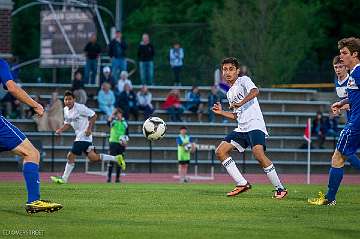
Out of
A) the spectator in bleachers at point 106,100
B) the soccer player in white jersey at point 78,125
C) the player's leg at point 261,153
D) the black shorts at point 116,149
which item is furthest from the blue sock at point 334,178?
the spectator in bleachers at point 106,100

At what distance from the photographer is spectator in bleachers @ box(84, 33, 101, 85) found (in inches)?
1562

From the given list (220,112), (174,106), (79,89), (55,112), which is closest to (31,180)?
(220,112)

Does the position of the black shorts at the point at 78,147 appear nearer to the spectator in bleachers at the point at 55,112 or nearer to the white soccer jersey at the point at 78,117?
the white soccer jersey at the point at 78,117

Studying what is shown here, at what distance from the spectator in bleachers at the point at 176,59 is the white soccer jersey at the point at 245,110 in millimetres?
23740

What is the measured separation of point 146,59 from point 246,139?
22.6m

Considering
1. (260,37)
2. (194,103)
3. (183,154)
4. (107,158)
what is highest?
(260,37)

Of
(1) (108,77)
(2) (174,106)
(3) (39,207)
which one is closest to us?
(3) (39,207)

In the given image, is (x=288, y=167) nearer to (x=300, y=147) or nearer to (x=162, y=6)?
(x=300, y=147)

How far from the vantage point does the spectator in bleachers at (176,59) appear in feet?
140

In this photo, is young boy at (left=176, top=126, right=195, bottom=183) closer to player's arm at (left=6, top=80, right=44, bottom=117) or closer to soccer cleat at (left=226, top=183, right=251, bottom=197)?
soccer cleat at (left=226, top=183, right=251, bottom=197)

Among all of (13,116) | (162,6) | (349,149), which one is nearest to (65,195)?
(349,149)

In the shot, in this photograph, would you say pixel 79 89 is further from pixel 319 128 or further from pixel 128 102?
pixel 319 128

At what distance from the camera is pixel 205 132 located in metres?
41.3

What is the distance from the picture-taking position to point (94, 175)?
35844 mm
